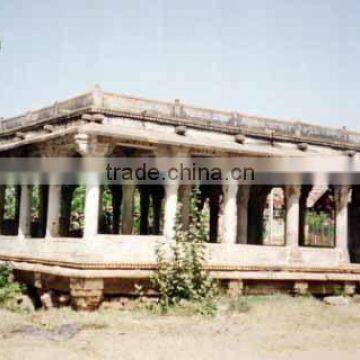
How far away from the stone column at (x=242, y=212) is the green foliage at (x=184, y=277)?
538 cm

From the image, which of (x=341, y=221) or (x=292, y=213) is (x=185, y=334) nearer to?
(x=292, y=213)

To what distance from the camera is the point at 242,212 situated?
1675 centimetres

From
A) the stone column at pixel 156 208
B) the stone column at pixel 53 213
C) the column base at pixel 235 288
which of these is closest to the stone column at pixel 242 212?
the column base at pixel 235 288

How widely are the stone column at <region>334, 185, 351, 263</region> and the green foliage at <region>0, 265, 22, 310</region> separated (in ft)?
28.5

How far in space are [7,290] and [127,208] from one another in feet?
14.3

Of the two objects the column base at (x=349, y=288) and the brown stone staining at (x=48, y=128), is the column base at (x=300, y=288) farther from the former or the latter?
the brown stone staining at (x=48, y=128)

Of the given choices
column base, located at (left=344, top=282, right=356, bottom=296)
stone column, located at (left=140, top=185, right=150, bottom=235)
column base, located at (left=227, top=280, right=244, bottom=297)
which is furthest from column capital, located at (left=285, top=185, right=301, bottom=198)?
stone column, located at (left=140, top=185, right=150, bottom=235)

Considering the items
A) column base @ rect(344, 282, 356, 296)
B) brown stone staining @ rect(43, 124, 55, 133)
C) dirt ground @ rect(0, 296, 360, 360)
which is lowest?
dirt ground @ rect(0, 296, 360, 360)

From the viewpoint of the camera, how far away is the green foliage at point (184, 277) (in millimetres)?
10953

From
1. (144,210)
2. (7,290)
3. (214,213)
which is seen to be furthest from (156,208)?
(7,290)

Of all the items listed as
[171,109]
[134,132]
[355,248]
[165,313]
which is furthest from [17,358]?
[355,248]

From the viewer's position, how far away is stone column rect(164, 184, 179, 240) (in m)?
12.4

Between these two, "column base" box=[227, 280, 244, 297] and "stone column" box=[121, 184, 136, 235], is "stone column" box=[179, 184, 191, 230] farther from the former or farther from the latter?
"column base" box=[227, 280, 244, 297]

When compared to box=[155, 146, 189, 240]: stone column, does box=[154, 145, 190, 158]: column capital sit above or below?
above
